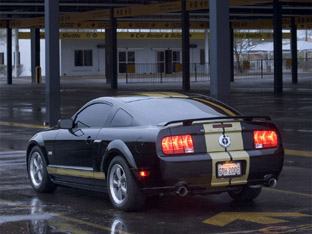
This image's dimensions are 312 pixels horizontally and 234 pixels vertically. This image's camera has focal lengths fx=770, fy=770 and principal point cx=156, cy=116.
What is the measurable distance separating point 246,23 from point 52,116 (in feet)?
126

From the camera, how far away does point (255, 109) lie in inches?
1034

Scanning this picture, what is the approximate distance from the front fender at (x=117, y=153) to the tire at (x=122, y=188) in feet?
0.25

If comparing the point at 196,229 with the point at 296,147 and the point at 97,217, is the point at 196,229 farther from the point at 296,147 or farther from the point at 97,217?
the point at 296,147

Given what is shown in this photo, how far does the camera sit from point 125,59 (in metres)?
77.9

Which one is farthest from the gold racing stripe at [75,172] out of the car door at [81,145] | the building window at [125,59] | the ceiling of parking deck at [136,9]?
the building window at [125,59]

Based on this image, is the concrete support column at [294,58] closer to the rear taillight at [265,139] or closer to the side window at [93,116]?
the side window at [93,116]

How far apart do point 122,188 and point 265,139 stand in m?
1.81

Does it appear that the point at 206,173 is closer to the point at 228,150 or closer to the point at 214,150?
the point at 214,150

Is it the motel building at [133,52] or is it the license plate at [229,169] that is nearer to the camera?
the license plate at [229,169]

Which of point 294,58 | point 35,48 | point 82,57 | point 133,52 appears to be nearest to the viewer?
point 294,58

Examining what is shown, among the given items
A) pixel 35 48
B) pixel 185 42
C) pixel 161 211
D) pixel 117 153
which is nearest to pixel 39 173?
pixel 117 153

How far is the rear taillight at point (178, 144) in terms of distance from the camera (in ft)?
28.5

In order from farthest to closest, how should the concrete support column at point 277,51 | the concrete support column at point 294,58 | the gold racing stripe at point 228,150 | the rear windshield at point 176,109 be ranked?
the concrete support column at point 294,58 < the concrete support column at point 277,51 < the rear windshield at point 176,109 < the gold racing stripe at point 228,150

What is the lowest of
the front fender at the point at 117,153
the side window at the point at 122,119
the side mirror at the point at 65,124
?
the front fender at the point at 117,153
